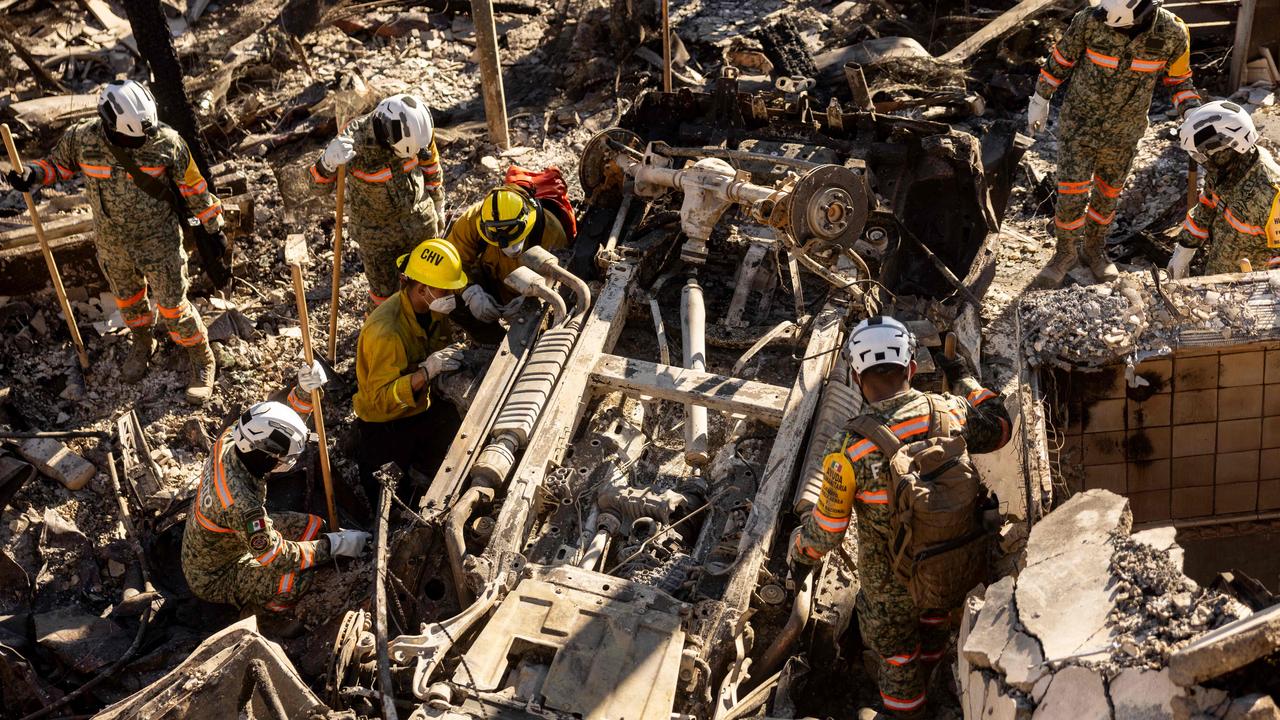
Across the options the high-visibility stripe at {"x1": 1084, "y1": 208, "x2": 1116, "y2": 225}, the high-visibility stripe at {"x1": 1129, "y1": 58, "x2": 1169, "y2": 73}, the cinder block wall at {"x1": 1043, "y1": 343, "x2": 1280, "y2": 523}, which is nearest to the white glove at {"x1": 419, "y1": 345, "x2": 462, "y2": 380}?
the cinder block wall at {"x1": 1043, "y1": 343, "x2": 1280, "y2": 523}

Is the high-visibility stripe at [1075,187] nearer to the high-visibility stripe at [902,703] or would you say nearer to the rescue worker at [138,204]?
the high-visibility stripe at [902,703]

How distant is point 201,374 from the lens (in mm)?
7766

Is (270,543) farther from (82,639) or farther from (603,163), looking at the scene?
(603,163)

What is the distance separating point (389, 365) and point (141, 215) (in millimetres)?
2075

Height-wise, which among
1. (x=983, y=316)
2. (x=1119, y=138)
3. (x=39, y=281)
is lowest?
(x=983, y=316)

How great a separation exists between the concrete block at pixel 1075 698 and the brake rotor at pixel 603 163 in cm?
476

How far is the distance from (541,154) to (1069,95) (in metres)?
4.28

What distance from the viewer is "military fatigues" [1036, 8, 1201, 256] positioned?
7.21 metres

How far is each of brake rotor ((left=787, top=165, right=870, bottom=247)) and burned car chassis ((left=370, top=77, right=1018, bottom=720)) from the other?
1cm

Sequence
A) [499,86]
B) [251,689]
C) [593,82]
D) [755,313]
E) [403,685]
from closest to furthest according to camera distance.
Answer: [251,689] < [403,685] < [755,313] < [499,86] < [593,82]

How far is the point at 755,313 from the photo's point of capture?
280 inches

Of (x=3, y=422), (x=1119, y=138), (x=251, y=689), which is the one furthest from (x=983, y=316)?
(x=3, y=422)

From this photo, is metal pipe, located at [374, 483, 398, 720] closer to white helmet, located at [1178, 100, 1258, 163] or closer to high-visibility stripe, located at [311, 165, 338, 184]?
high-visibility stripe, located at [311, 165, 338, 184]

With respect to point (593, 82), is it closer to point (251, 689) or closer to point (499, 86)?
point (499, 86)
